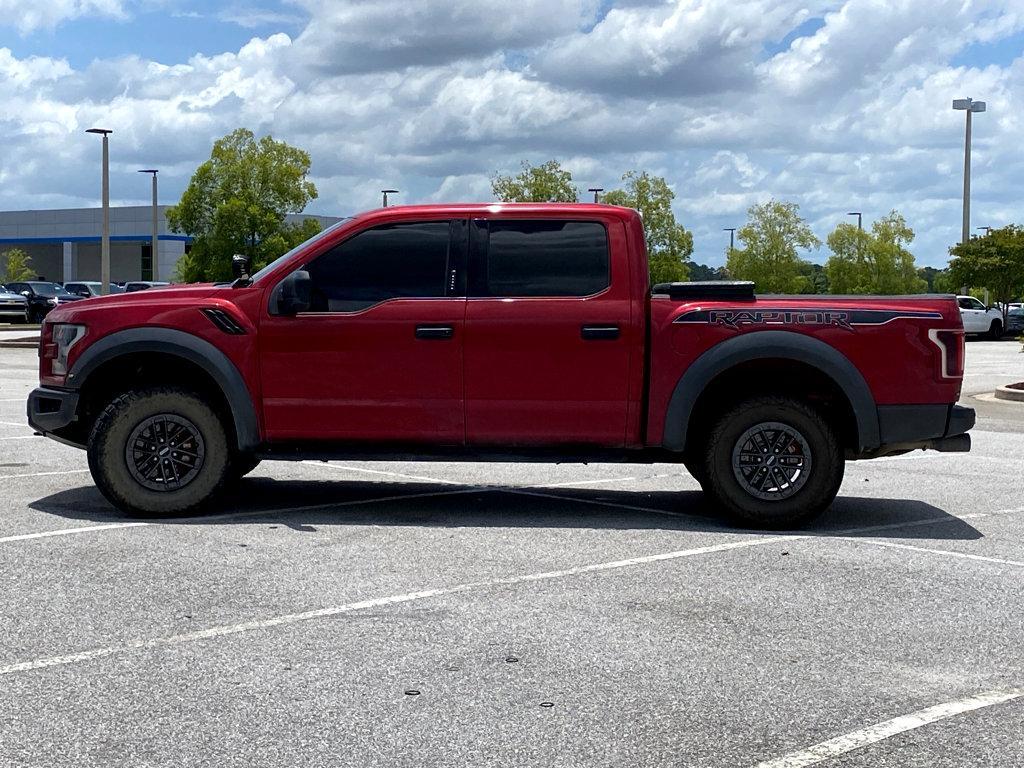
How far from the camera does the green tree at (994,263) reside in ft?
172

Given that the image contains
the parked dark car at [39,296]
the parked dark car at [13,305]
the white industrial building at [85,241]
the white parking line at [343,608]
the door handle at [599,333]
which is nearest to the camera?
the white parking line at [343,608]

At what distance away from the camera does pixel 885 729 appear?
→ 15.0 ft

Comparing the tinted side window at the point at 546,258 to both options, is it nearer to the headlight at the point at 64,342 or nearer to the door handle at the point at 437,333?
the door handle at the point at 437,333

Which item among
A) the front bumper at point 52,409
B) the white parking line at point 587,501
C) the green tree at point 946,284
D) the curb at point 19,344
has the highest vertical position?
the green tree at point 946,284

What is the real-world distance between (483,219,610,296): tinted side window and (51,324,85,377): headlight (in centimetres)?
268

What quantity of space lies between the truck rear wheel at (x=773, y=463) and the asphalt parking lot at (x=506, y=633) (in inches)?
7.7

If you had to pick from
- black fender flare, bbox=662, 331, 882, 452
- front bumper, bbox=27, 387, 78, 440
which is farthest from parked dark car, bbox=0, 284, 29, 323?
black fender flare, bbox=662, 331, 882, 452

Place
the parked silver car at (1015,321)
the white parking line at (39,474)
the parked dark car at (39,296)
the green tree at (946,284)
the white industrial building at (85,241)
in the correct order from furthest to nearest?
the white industrial building at (85,241), the green tree at (946,284), the parked dark car at (39,296), the parked silver car at (1015,321), the white parking line at (39,474)

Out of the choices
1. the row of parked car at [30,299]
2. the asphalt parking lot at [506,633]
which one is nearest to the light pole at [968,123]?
the row of parked car at [30,299]

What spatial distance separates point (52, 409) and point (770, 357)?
461 centimetres

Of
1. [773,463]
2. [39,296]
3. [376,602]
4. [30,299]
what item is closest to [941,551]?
[773,463]

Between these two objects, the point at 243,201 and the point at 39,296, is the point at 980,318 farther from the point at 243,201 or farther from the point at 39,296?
the point at 39,296

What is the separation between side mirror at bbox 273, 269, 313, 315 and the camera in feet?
27.6

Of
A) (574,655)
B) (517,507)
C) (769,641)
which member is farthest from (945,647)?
(517,507)
